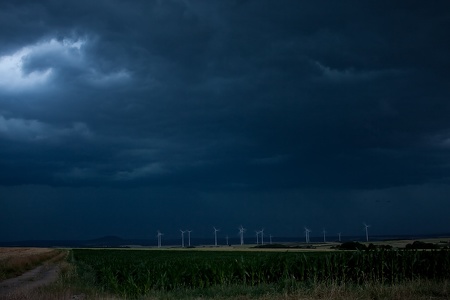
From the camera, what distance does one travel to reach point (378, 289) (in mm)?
18641

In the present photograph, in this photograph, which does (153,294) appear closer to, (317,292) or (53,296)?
(53,296)

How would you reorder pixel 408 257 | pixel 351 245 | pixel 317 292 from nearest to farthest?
pixel 317 292, pixel 408 257, pixel 351 245

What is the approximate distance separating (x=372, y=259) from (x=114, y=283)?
50.8 ft

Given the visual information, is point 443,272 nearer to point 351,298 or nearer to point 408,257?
point 408,257

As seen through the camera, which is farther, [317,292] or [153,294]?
[153,294]

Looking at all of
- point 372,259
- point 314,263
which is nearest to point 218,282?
point 314,263

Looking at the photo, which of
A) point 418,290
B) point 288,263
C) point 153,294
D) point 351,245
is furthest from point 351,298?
point 351,245

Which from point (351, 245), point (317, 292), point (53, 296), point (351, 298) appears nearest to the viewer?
point (351, 298)

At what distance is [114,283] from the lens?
27.3 meters

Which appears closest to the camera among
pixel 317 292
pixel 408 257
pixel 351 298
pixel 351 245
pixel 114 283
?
pixel 351 298

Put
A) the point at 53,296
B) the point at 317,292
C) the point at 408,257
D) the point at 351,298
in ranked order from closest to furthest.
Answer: the point at 351,298 < the point at 317,292 < the point at 53,296 < the point at 408,257

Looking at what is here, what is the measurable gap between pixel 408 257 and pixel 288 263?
736 cm

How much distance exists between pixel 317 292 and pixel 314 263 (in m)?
11.5

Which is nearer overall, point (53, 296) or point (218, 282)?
point (53, 296)
